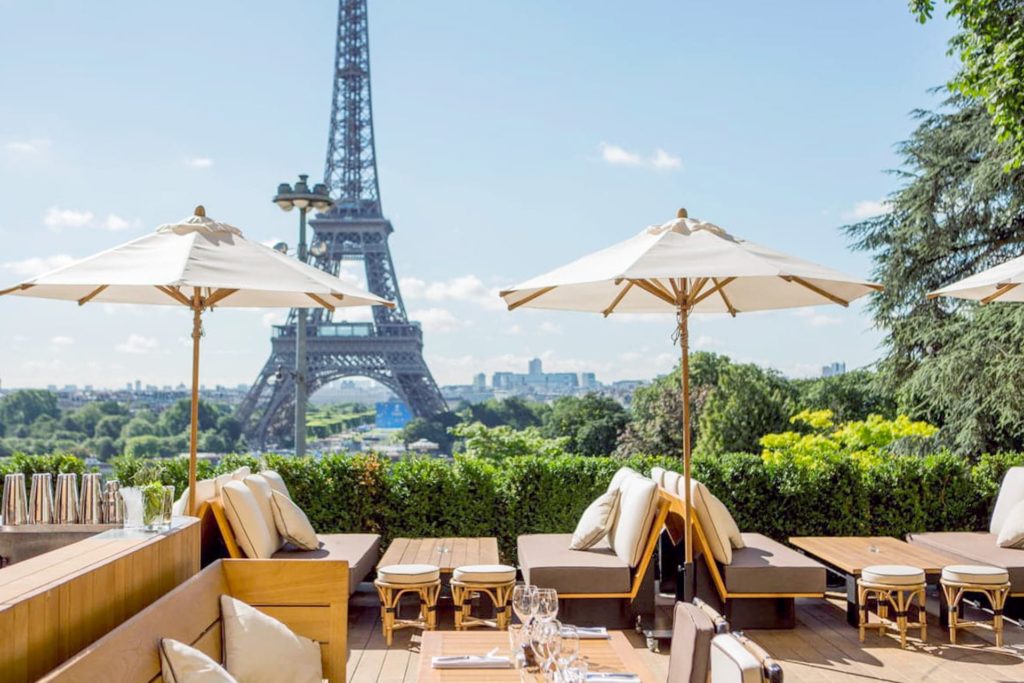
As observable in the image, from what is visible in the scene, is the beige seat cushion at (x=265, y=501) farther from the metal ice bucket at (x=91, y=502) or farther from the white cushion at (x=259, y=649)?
the white cushion at (x=259, y=649)

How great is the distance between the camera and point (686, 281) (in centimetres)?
558

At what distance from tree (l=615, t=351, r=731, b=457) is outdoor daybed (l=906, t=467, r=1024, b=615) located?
60.0 ft

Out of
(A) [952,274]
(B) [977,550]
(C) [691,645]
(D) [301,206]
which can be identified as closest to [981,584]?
(B) [977,550]

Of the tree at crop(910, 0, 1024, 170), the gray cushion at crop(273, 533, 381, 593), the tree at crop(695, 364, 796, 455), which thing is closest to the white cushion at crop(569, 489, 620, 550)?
the gray cushion at crop(273, 533, 381, 593)

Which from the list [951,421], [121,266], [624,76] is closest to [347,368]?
[624,76]

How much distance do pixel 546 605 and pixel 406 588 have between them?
101 inches

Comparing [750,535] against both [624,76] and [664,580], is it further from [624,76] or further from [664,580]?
[624,76]

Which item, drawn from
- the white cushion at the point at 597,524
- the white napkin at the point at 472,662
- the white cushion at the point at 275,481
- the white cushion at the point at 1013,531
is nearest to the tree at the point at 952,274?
the white cushion at the point at 1013,531

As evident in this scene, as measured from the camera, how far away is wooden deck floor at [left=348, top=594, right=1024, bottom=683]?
16.0 ft

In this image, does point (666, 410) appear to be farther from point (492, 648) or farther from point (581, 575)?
point (492, 648)

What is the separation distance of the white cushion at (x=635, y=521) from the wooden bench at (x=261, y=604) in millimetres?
2277

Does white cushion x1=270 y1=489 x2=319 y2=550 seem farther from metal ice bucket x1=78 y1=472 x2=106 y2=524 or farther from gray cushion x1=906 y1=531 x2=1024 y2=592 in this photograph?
gray cushion x1=906 y1=531 x2=1024 y2=592

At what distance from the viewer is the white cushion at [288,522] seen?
5953 millimetres

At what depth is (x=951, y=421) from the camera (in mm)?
13953
